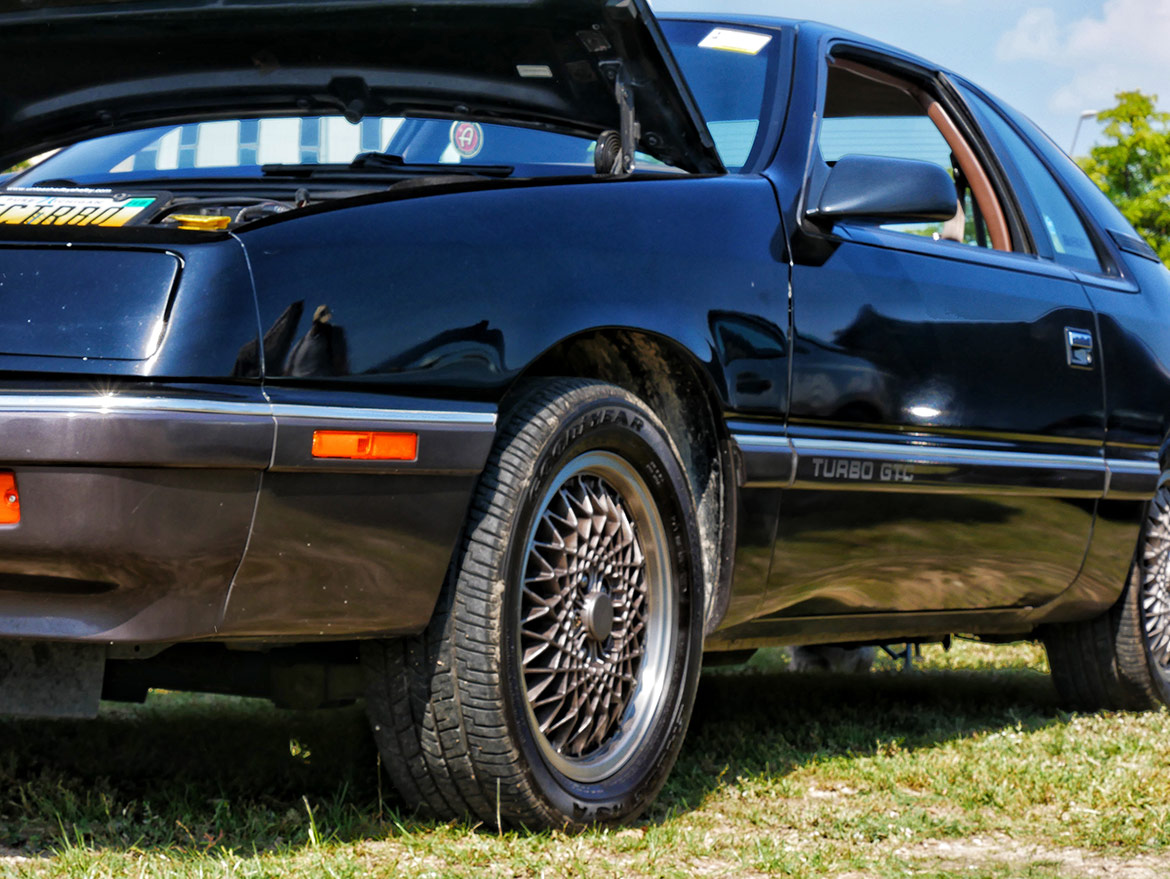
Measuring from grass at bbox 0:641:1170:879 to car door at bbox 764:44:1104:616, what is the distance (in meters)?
0.43

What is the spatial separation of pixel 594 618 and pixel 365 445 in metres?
0.70

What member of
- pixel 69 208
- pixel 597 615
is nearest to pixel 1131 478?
pixel 597 615

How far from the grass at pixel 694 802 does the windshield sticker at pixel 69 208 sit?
1.05m

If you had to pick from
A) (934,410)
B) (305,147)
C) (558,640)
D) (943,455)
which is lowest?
(558,640)

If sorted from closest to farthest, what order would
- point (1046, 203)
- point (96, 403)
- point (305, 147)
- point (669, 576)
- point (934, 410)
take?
1. point (96, 403)
2. point (669, 576)
3. point (305, 147)
4. point (934, 410)
5. point (1046, 203)

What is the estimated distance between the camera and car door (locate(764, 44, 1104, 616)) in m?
3.50

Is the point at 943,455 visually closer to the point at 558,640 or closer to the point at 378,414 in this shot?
the point at 558,640

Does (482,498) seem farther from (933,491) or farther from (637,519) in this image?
(933,491)

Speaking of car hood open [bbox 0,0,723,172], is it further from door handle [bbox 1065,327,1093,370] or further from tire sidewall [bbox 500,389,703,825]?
door handle [bbox 1065,327,1093,370]

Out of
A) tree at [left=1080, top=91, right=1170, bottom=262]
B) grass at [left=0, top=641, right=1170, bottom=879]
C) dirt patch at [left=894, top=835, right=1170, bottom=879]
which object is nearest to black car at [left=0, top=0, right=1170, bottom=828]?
grass at [left=0, top=641, right=1170, bottom=879]

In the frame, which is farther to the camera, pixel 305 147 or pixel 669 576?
pixel 305 147

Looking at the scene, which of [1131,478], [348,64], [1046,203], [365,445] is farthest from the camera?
[1046,203]

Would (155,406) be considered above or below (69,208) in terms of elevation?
below

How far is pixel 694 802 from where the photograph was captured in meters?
3.29
